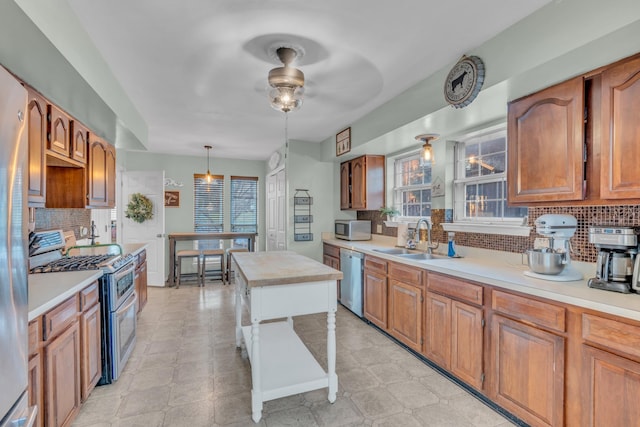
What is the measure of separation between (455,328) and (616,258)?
105cm

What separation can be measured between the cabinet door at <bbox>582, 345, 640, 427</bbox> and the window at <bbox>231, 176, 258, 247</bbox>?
228 inches

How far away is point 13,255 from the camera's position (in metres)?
0.92

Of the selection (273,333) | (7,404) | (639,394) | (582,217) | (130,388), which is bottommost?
(130,388)

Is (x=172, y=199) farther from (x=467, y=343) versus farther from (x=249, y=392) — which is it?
(x=467, y=343)

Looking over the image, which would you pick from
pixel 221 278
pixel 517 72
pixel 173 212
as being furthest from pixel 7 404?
pixel 173 212

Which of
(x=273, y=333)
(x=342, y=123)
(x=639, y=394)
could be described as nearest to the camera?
(x=639, y=394)

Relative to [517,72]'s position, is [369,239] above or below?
below

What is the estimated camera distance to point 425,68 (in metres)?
2.39

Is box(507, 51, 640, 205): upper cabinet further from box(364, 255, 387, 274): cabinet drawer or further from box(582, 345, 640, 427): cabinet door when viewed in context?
box(364, 255, 387, 274): cabinet drawer

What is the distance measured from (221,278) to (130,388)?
367 cm

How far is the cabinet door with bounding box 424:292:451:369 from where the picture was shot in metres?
2.32

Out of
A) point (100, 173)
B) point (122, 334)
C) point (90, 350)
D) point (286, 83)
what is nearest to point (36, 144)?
point (100, 173)

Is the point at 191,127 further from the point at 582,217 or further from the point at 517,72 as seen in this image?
the point at 582,217

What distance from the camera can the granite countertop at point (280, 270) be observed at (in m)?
1.89
